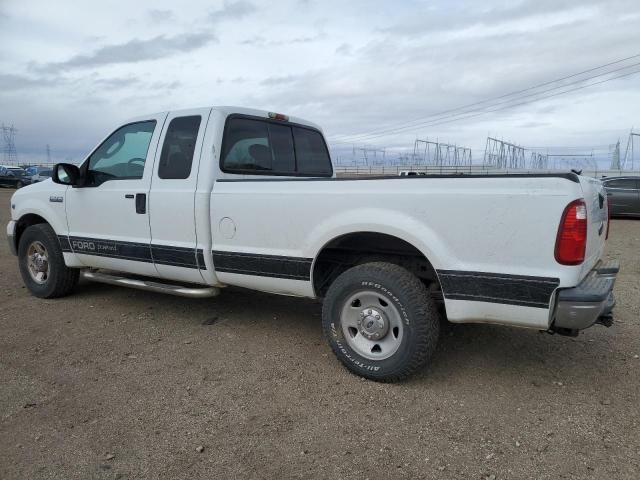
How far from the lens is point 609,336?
4.28 meters

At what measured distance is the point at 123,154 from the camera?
483cm

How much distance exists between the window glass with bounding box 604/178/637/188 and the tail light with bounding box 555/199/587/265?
44.3 ft

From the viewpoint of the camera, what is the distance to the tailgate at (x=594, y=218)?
2904mm

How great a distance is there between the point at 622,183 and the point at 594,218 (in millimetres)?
13310

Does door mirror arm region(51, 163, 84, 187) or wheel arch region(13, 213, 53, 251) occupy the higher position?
door mirror arm region(51, 163, 84, 187)

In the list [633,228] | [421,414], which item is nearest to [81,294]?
[421,414]

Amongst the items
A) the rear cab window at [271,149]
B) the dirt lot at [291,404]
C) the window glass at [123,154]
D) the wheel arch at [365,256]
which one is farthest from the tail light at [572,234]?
the window glass at [123,154]

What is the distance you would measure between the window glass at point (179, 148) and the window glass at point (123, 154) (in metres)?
0.28

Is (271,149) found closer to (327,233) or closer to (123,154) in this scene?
(123,154)

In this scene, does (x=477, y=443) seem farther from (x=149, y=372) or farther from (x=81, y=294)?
(x=81, y=294)

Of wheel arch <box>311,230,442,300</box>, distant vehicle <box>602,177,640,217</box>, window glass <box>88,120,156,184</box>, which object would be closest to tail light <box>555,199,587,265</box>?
wheel arch <box>311,230,442,300</box>

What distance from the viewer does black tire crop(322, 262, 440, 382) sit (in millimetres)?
3215

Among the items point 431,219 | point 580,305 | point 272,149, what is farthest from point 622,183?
point 431,219

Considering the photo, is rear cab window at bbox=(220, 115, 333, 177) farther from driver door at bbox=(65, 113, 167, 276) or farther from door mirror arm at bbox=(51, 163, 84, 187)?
door mirror arm at bbox=(51, 163, 84, 187)
